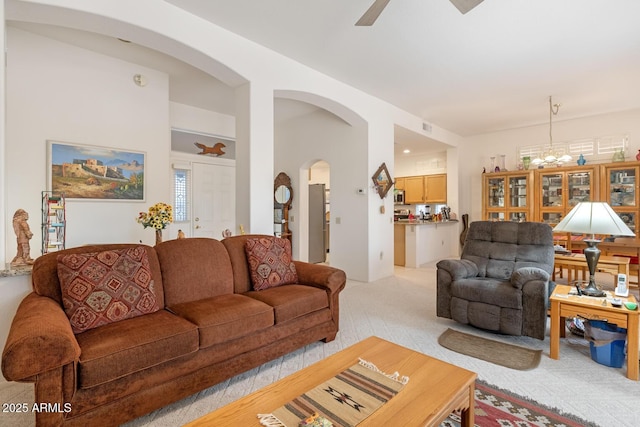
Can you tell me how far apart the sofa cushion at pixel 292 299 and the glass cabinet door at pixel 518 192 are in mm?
5679

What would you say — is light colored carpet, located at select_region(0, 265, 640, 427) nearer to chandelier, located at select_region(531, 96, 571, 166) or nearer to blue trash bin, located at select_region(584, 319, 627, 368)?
blue trash bin, located at select_region(584, 319, 627, 368)

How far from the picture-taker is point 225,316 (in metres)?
2.18

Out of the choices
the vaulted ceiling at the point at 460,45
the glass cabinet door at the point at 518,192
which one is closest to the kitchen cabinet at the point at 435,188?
the glass cabinet door at the point at 518,192

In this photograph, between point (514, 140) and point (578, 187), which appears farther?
point (514, 140)

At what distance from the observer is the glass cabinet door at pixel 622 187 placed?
5.58 meters

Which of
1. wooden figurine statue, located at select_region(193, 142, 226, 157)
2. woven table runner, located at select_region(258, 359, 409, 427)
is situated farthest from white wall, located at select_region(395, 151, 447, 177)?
woven table runner, located at select_region(258, 359, 409, 427)

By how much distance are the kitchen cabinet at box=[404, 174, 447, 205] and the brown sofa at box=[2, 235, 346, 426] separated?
5.76 metres

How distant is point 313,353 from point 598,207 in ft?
8.42

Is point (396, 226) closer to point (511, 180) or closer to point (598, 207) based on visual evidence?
point (511, 180)

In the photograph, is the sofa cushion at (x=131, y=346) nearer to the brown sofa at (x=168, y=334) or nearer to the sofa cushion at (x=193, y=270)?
the brown sofa at (x=168, y=334)

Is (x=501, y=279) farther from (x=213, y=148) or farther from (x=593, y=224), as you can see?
(x=213, y=148)

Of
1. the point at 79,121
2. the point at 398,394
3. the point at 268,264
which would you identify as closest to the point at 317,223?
the point at 268,264

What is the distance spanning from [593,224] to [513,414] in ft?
5.30

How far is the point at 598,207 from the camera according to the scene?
2.59 m
